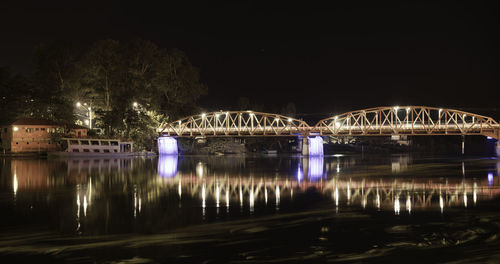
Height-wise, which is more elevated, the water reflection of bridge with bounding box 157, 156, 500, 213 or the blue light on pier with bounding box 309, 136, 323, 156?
the blue light on pier with bounding box 309, 136, 323, 156

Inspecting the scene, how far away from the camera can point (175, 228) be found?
20062 millimetres

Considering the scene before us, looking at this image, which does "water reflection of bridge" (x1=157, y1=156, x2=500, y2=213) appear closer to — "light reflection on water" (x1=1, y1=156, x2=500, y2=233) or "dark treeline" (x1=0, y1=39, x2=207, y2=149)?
"light reflection on water" (x1=1, y1=156, x2=500, y2=233)

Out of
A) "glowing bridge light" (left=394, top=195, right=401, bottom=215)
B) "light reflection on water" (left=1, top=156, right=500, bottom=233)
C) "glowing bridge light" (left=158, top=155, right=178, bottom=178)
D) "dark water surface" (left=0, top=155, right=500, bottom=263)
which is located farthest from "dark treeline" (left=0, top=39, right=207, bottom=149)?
"glowing bridge light" (left=394, top=195, right=401, bottom=215)

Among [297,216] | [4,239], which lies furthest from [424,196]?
[4,239]

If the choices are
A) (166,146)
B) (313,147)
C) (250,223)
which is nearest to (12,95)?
(166,146)

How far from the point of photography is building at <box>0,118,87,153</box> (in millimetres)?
82375

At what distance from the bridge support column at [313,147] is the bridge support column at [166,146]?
28.8 meters

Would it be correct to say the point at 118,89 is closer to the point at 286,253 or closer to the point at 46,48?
the point at 46,48

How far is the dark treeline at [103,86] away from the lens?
9256cm

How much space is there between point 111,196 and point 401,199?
58.4 ft

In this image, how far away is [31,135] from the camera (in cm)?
8369

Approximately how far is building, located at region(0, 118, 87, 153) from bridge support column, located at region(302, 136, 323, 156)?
48.1 meters

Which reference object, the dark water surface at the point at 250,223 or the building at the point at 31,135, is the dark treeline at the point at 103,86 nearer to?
the building at the point at 31,135

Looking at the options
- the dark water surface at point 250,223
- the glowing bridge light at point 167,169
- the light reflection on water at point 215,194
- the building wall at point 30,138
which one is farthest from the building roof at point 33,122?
the dark water surface at point 250,223
